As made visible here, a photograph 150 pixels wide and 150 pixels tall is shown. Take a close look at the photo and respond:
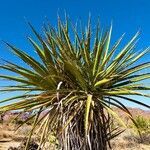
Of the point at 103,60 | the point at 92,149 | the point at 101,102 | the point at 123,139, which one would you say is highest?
the point at 123,139

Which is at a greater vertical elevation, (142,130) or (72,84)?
(142,130)

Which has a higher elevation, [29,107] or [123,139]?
[123,139]

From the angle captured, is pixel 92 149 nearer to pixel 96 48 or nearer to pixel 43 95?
pixel 43 95

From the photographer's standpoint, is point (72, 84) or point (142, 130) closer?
point (72, 84)

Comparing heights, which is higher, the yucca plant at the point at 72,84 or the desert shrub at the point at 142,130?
the desert shrub at the point at 142,130

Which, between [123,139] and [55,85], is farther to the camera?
[123,139]

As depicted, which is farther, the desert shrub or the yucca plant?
the desert shrub

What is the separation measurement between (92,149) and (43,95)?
1.22 meters

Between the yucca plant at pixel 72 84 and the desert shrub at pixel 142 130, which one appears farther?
the desert shrub at pixel 142 130

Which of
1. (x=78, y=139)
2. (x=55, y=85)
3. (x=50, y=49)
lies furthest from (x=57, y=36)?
(x=78, y=139)

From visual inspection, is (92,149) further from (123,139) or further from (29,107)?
(123,139)

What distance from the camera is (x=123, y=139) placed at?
21109 mm

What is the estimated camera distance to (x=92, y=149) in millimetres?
7270

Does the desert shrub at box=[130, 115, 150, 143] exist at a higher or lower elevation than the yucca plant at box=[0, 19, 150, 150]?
higher
